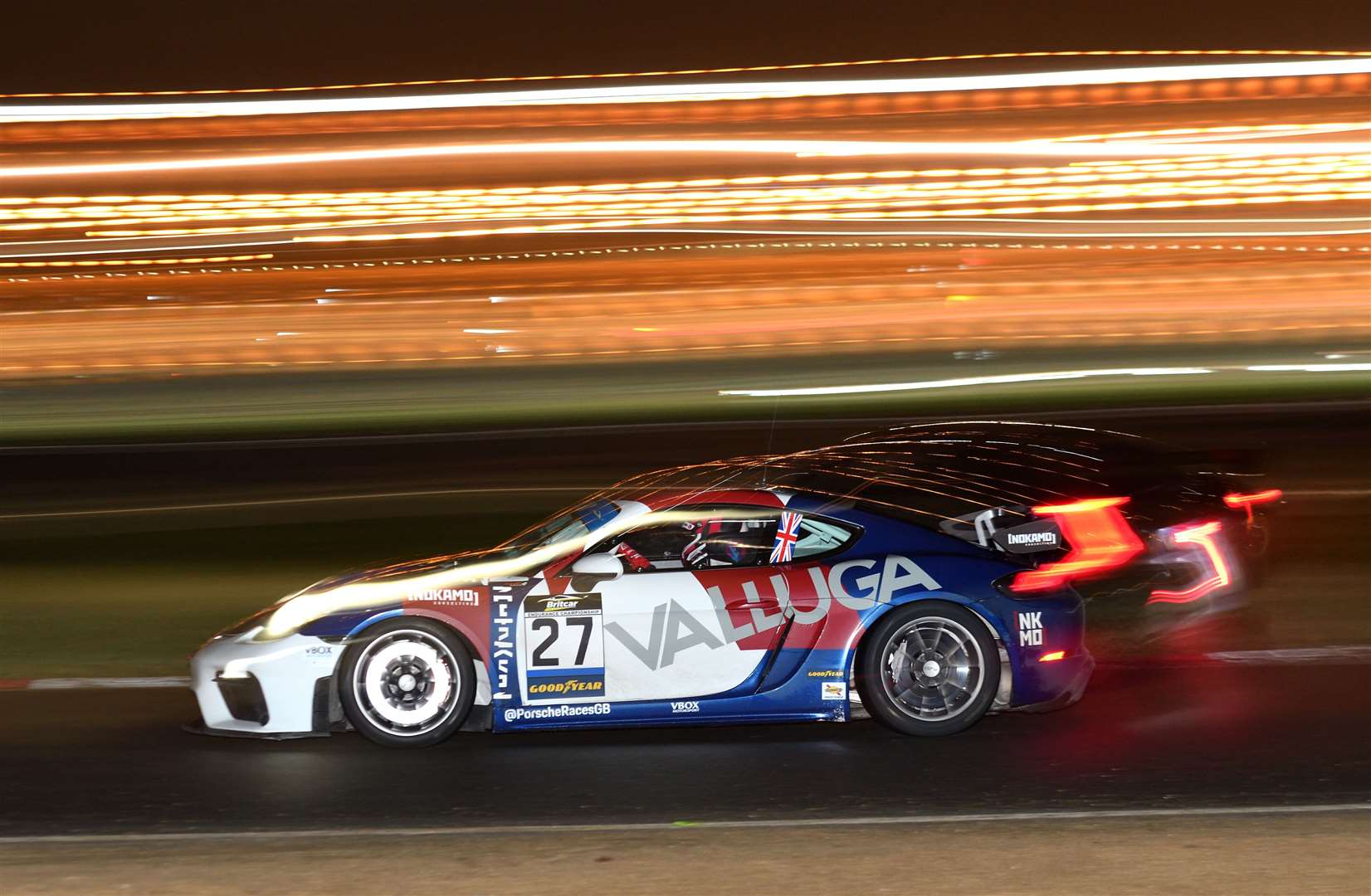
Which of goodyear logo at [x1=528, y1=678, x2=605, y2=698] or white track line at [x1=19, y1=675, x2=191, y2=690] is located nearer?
goodyear logo at [x1=528, y1=678, x2=605, y2=698]

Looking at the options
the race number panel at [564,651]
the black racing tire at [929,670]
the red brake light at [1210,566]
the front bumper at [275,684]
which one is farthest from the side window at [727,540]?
the red brake light at [1210,566]

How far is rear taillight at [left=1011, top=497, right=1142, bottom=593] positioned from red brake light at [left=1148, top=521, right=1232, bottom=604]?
1.02ft

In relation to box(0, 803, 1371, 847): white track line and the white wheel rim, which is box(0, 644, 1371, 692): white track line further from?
box(0, 803, 1371, 847): white track line

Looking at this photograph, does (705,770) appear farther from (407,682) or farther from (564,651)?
(407,682)

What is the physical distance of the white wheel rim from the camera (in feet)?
21.2

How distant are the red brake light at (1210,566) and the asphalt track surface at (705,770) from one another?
2.40ft

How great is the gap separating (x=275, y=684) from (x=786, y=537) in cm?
233

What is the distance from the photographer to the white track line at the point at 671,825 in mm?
5141

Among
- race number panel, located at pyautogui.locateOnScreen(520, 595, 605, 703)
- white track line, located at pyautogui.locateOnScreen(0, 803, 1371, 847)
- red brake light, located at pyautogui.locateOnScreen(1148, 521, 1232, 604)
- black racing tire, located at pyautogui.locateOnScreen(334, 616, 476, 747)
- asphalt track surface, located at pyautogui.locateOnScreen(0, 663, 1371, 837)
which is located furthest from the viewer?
red brake light, located at pyautogui.locateOnScreen(1148, 521, 1232, 604)

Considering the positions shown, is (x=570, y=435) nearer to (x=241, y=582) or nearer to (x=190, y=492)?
(x=190, y=492)

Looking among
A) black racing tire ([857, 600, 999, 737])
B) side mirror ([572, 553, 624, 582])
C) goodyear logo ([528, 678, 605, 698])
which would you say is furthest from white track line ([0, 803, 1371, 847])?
side mirror ([572, 553, 624, 582])

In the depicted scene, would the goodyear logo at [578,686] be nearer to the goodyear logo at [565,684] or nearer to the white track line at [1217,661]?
the goodyear logo at [565,684]

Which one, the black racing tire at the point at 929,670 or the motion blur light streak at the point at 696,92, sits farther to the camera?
the motion blur light streak at the point at 696,92

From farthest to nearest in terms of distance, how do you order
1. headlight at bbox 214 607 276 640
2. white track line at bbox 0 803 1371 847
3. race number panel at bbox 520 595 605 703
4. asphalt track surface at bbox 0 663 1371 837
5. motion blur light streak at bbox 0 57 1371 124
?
motion blur light streak at bbox 0 57 1371 124, headlight at bbox 214 607 276 640, race number panel at bbox 520 595 605 703, asphalt track surface at bbox 0 663 1371 837, white track line at bbox 0 803 1371 847
